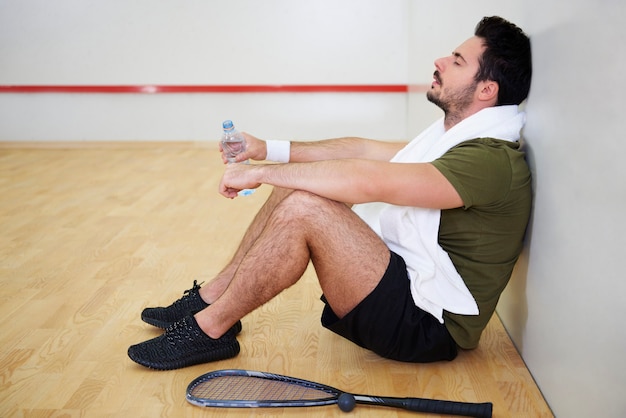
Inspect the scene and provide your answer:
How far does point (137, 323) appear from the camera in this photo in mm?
2457

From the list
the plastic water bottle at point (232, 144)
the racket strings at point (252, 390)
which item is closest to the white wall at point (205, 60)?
the plastic water bottle at point (232, 144)

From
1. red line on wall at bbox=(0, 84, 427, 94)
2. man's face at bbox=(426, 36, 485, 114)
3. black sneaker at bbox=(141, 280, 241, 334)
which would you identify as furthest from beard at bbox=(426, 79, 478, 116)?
red line on wall at bbox=(0, 84, 427, 94)

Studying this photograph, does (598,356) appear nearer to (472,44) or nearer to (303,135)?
(472,44)

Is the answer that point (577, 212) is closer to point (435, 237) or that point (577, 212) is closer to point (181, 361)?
point (435, 237)

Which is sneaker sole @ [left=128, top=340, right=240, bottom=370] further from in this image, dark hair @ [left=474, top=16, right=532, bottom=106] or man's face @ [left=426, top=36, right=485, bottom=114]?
dark hair @ [left=474, top=16, right=532, bottom=106]

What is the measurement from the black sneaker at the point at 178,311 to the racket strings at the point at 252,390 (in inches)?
15.0

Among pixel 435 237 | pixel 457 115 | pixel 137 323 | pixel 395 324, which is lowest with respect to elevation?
pixel 137 323

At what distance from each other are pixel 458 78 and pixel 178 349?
1.07m

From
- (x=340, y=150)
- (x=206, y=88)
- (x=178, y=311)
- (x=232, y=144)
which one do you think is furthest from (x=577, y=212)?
(x=206, y=88)

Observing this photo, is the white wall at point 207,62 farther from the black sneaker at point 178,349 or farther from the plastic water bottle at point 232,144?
the black sneaker at point 178,349

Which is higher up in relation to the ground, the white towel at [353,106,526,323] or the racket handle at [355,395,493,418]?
the white towel at [353,106,526,323]

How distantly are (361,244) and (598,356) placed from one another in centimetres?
66

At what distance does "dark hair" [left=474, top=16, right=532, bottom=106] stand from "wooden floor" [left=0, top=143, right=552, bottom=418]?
78cm

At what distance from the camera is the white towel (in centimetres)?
196
